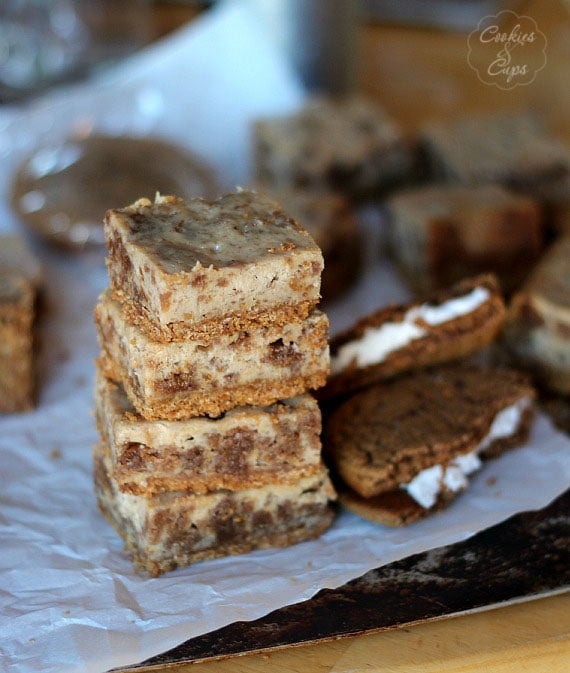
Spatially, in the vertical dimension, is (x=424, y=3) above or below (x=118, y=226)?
below

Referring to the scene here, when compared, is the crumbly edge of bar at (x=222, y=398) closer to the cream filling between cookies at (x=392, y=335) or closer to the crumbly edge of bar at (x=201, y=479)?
the crumbly edge of bar at (x=201, y=479)

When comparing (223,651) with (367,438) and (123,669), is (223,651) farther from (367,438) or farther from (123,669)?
(367,438)

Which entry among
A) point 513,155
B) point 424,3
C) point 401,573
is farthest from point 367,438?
point 424,3

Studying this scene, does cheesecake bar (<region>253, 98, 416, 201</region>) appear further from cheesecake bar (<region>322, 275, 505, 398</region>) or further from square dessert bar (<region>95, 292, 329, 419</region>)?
square dessert bar (<region>95, 292, 329, 419</region>)

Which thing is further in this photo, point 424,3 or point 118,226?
point 424,3

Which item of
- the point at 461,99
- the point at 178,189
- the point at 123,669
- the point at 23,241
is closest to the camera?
the point at 123,669

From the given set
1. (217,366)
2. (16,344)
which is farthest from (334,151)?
(217,366)

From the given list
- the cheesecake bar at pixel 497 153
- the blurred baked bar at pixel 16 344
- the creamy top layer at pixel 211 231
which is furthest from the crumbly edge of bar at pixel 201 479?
the cheesecake bar at pixel 497 153
